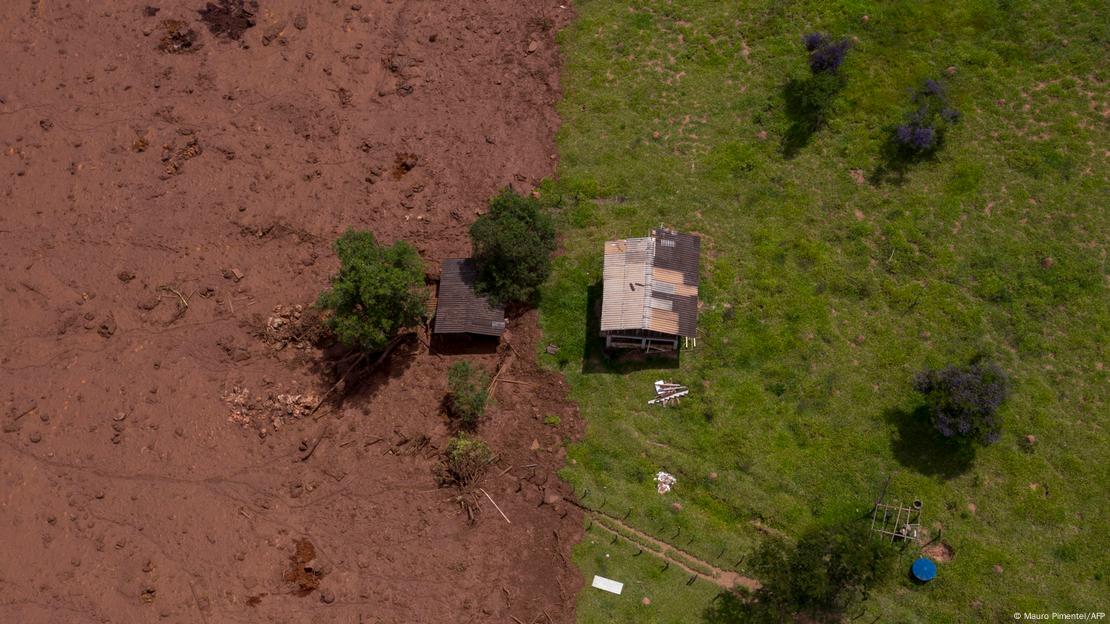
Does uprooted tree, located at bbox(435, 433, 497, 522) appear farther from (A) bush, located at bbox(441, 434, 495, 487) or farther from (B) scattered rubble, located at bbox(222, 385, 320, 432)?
(B) scattered rubble, located at bbox(222, 385, 320, 432)

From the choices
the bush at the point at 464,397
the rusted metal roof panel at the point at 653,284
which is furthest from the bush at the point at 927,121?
the bush at the point at 464,397

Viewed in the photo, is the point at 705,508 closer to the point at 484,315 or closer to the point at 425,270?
the point at 484,315

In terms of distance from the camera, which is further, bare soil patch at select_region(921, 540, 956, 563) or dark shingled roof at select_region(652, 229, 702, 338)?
dark shingled roof at select_region(652, 229, 702, 338)

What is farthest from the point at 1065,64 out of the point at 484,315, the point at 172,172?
the point at 172,172

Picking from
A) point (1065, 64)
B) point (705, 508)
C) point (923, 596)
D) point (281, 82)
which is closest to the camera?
point (923, 596)

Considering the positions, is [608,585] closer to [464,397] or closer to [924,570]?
[464,397]

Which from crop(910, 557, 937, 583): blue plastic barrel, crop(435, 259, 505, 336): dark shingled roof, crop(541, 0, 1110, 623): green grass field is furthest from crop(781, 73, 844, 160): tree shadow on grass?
crop(910, 557, 937, 583): blue plastic barrel

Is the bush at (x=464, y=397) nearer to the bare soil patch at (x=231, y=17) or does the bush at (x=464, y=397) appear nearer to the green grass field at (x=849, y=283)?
the green grass field at (x=849, y=283)

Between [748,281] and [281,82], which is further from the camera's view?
[281,82]
